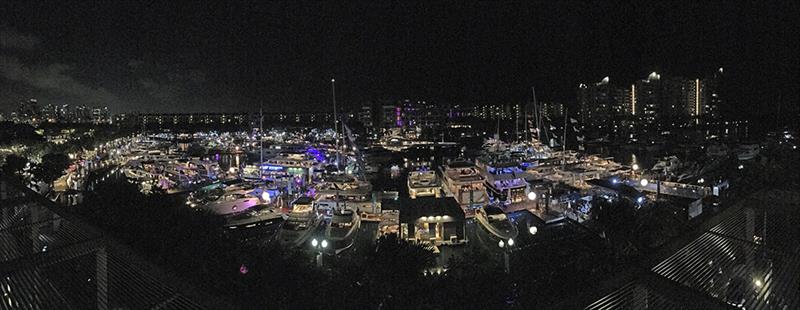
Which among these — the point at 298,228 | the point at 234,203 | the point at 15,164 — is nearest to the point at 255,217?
the point at 234,203

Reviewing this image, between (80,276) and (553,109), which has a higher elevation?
(553,109)

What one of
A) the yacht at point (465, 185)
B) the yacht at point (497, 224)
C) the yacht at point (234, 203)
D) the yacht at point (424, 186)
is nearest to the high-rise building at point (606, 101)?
the yacht at point (465, 185)

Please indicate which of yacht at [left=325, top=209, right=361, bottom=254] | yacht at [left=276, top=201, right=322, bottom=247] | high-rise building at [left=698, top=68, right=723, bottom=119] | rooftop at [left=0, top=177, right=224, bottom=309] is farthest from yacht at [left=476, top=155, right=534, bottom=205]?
high-rise building at [left=698, top=68, right=723, bottom=119]

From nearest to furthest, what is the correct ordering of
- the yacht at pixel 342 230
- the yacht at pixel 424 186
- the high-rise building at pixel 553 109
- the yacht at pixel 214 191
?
the yacht at pixel 342 230 < the yacht at pixel 214 191 < the yacht at pixel 424 186 < the high-rise building at pixel 553 109

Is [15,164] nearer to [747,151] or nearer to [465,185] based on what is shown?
[465,185]

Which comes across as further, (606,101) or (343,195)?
(606,101)

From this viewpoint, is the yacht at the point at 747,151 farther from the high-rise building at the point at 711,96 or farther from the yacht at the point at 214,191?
the high-rise building at the point at 711,96

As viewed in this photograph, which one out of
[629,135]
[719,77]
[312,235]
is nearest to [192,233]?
[312,235]

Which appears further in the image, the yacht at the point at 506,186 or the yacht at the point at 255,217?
the yacht at the point at 506,186
